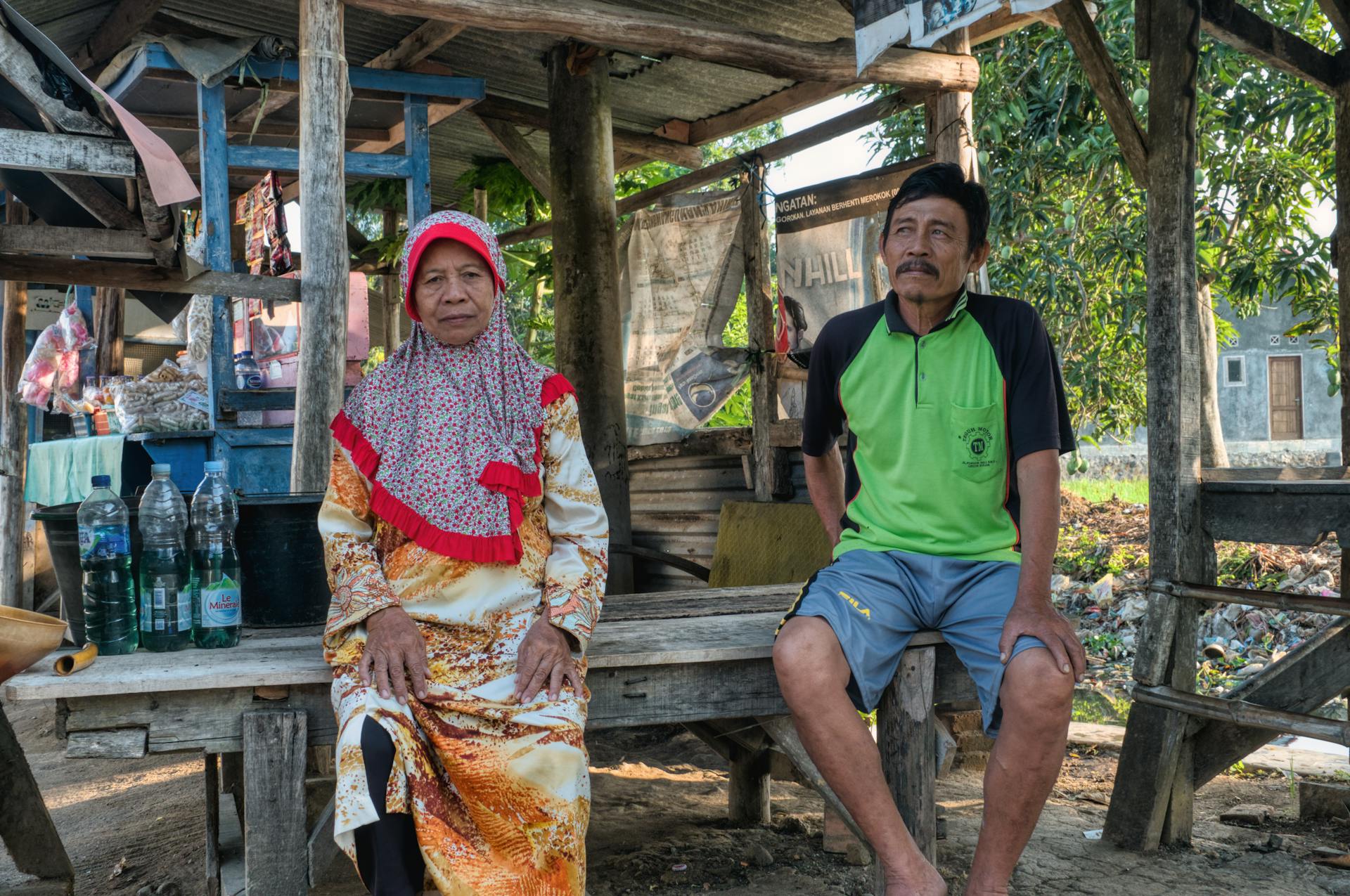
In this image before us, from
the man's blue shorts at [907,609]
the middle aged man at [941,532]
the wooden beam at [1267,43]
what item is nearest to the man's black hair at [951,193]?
the middle aged man at [941,532]

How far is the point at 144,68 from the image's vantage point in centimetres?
534

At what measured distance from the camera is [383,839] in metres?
2.23

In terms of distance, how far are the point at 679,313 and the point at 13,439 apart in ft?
16.4

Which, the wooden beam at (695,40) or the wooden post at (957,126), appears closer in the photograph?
the wooden beam at (695,40)

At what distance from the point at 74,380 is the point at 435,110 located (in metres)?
3.31

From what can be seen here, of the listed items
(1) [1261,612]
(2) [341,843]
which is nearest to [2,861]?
(2) [341,843]

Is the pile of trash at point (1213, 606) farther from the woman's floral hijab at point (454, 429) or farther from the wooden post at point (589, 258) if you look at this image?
the woman's floral hijab at point (454, 429)

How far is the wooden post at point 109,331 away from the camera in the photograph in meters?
7.41

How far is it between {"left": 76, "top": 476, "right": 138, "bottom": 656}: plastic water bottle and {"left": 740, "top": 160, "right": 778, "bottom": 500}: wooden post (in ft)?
12.8

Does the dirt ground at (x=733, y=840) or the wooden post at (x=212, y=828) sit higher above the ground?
the wooden post at (x=212, y=828)

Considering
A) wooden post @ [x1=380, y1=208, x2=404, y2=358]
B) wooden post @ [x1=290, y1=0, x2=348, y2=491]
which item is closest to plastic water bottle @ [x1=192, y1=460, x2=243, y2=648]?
wooden post @ [x1=290, y1=0, x2=348, y2=491]

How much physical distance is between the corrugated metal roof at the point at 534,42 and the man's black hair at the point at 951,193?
3.23 metres

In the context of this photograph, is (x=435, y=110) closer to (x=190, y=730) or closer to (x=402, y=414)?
(x=402, y=414)

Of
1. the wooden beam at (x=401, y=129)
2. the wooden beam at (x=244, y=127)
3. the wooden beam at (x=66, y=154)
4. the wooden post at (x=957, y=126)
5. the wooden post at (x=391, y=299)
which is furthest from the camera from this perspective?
the wooden post at (x=391, y=299)
